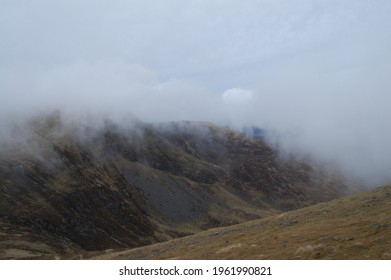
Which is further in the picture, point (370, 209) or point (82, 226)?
point (82, 226)

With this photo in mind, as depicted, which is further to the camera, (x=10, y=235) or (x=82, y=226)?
(x=82, y=226)

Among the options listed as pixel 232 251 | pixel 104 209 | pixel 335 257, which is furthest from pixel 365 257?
pixel 104 209

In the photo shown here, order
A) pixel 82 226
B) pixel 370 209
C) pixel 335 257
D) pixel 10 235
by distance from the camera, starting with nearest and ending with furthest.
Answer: pixel 335 257, pixel 370 209, pixel 10 235, pixel 82 226

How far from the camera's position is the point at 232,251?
142ft

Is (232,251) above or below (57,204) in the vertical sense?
below

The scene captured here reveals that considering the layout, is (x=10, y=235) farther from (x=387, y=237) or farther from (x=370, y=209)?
(x=387, y=237)

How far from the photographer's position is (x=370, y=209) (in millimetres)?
48656

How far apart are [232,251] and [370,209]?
64.5 ft
